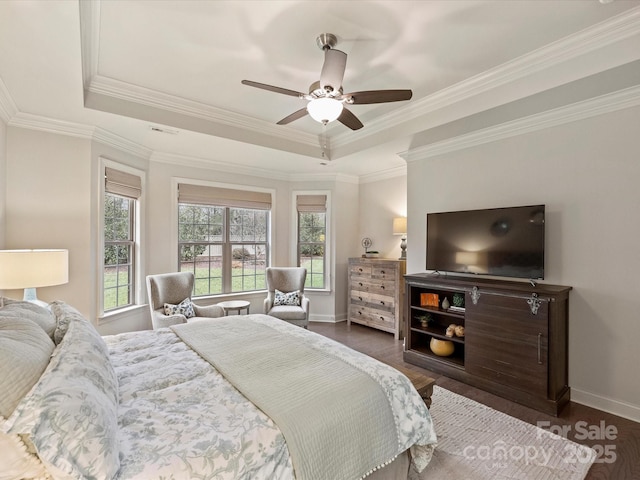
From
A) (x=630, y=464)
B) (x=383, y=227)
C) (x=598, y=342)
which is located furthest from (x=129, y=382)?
(x=383, y=227)

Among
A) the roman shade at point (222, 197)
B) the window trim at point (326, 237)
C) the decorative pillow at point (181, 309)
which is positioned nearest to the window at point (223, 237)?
the roman shade at point (222, 197)

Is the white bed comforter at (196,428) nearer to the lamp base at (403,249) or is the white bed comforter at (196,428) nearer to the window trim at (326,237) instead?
the lamp base at (403,249)

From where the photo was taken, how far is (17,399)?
1020mm

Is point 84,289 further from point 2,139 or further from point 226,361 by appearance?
point 226,361

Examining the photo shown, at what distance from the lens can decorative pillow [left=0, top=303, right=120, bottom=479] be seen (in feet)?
3.12

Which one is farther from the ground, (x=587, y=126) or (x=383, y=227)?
(x=587, y=126)

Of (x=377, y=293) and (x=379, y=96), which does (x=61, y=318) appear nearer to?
(x=379, y=96)

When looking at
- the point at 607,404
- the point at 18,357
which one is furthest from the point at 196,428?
the point at 607,404

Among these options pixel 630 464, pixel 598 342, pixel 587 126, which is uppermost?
pixel 587 126

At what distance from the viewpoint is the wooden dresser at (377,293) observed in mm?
4547

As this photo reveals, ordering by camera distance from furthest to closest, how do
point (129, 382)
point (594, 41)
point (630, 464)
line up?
point (594, 41)
point (630, 464)
point (129, 382)

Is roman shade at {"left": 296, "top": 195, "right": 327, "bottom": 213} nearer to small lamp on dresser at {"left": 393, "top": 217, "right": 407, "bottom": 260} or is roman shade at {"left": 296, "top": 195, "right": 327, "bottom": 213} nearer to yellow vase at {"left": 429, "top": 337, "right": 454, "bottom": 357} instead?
small lamp on dresser at {"left": 393, "top": 217, "right": 407, "bottom": 260}

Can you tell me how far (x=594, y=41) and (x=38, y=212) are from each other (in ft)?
16.1

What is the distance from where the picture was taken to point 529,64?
2.54 m
